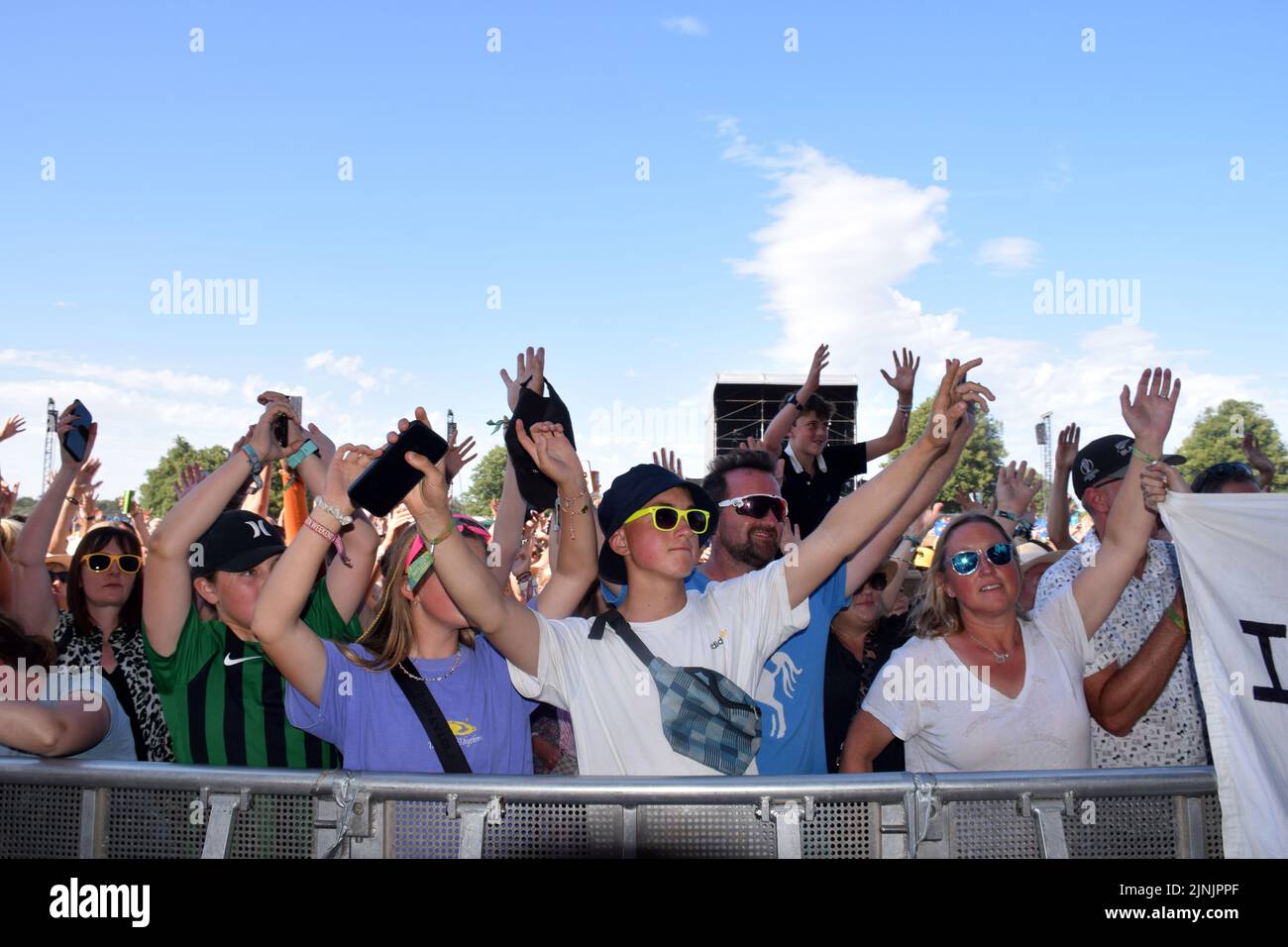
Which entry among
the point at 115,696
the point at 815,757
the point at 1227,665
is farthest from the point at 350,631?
the point at 1227,665

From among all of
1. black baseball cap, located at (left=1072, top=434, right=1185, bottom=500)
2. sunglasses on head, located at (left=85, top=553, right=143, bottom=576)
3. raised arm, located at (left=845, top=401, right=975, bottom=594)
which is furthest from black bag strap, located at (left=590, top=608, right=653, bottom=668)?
black baseball cap, located at (left=1072, top=434, right=1185, bottom=500)

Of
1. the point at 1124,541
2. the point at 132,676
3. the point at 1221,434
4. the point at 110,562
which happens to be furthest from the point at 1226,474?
the point at 1221,434

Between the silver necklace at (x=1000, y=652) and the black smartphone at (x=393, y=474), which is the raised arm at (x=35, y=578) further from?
the silver necklace at (x=1000, y=652)

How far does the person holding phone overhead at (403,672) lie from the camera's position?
272cm

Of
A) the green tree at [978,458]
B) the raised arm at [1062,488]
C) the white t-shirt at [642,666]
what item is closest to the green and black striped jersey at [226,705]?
the white t-shirt at [642,666]

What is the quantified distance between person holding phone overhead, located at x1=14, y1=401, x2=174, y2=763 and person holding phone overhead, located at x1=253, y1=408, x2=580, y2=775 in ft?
2.57

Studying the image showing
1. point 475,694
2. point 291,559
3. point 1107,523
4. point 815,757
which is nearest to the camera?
point 291,559

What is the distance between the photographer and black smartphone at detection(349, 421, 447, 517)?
241 centimetres

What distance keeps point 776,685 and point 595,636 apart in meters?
0.71

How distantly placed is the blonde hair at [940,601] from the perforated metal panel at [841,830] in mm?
1108

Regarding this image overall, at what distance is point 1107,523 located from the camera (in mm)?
3426

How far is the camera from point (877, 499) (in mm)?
2887
